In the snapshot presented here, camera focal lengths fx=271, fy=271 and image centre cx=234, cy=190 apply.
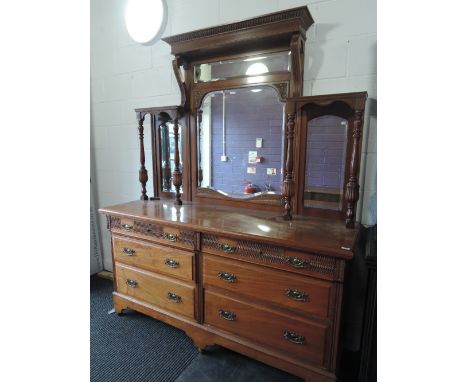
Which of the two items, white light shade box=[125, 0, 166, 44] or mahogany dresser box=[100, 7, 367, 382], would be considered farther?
white light shade box=[125, 0, 166, 44]

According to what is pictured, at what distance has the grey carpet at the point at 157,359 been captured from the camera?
1486mm

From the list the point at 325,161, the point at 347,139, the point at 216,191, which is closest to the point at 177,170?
the point at 216,191

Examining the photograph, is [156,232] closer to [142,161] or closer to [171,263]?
[171,263]

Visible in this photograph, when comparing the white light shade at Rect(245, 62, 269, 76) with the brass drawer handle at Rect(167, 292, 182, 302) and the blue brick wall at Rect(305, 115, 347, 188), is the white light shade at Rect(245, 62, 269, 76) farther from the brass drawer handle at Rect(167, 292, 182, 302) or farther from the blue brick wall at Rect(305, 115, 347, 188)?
the brass drawer handle at Rect(167, 292, 182, 302)

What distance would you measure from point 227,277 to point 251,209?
490mm

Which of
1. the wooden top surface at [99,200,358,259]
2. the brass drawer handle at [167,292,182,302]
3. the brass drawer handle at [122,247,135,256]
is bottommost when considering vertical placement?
the brass drawer handle at [167,292,182,302]

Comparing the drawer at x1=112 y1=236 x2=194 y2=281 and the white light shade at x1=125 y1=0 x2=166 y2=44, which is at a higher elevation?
the white light shade at x1=125 y1=0 x2=166 y2=44

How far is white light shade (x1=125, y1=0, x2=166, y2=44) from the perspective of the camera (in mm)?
1951

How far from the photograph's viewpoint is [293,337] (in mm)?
1336

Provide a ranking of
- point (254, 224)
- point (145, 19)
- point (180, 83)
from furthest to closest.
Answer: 1. point (145, 19)
2. point (180, 83)
3. point (254, 224)

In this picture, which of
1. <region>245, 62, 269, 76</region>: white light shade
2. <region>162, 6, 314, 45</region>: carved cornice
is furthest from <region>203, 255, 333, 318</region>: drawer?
<region>162, 6, 314, 45</region>: carved cornice

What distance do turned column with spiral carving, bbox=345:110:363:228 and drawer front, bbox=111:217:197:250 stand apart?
2.71 ft
